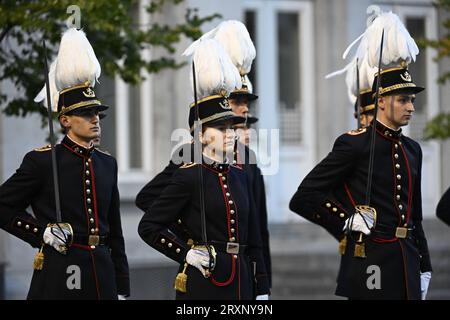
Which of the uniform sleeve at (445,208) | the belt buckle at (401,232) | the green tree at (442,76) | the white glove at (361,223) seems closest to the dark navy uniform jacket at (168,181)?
the white glove at (361,223)

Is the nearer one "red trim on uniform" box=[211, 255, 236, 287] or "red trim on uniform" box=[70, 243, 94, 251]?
"red trim on uniform" box=[211, 255, 236, 287]

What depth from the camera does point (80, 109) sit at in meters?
8.48

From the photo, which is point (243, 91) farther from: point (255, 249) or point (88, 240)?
point (88, 240)

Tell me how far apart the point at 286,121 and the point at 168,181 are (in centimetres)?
1099

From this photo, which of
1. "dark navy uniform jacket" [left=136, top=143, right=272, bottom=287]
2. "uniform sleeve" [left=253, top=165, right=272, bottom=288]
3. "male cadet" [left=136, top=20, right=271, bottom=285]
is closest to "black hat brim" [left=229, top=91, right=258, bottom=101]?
"male cadet" [left=136, top=20, right=271, bottom=285]

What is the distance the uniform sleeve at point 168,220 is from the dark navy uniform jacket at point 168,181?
0.18 metres

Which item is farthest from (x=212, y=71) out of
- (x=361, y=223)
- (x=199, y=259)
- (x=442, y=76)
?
(x=442, y=76)

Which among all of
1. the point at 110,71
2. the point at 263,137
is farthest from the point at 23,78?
the point at 263,137

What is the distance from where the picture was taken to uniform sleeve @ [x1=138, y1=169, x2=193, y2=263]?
8195 millimetres

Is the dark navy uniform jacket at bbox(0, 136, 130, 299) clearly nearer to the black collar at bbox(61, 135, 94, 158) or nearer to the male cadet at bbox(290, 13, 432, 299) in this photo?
the black collar at bbox(61, 135, 94, 158)

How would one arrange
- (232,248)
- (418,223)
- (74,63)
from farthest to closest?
(418,223) → (74,63) → (232,248)

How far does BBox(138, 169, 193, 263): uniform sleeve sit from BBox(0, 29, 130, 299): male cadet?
38cm

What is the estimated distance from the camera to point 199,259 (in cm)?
812

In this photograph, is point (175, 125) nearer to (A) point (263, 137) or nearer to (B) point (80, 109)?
(A) point (263, 137)
